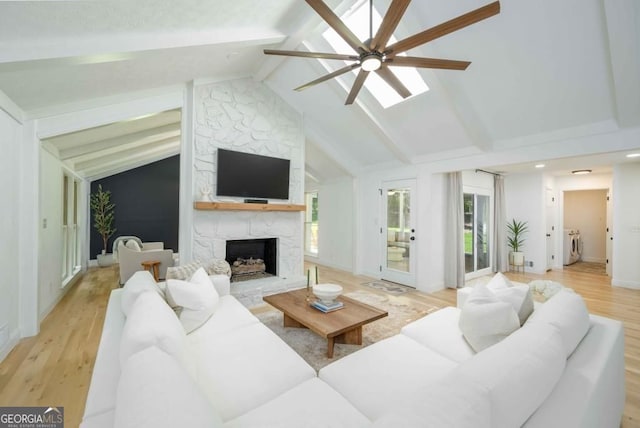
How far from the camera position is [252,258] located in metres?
4.65

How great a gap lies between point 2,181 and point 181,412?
3097 mm

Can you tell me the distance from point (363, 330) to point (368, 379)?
1625 mm

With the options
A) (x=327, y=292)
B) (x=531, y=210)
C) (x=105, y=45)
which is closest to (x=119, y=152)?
(x=105, y=45)

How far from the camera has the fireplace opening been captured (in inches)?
173

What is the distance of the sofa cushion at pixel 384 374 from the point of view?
4.24ft

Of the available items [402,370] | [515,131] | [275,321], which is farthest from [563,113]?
[275,321]

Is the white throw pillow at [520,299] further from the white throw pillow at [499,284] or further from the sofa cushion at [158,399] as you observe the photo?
the sofa cushion at [158,399]

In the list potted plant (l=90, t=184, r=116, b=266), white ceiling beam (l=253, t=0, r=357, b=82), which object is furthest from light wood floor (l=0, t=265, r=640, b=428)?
white ceiling beam (l=253, t=0, r=357, b=82)

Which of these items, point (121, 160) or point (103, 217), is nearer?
point (121, 160)

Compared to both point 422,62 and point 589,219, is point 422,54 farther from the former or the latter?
point 589,219

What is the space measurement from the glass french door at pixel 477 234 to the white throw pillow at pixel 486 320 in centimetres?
385

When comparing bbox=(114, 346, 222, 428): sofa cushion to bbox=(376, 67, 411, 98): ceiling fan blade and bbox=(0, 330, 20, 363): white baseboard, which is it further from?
bbox=(0, 330, 20, 363): white baseboard

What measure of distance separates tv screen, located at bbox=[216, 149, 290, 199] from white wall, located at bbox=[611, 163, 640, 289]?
602 cm

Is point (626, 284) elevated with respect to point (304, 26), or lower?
lower
